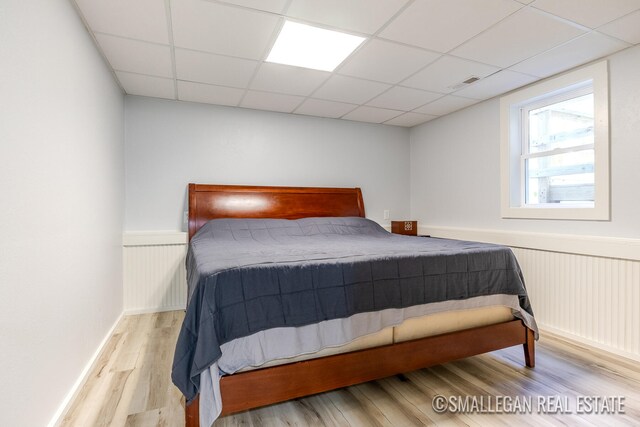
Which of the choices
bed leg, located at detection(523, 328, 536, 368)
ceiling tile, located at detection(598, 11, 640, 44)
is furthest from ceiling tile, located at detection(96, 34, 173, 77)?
bed leg, located at detection(523, 328, 536, 368)

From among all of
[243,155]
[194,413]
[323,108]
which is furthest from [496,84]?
[194,413]

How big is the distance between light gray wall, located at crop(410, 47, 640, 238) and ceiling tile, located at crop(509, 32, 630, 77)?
144 mm

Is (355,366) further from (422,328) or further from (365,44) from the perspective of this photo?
(365,44)

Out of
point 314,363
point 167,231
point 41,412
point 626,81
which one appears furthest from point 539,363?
point 167,231

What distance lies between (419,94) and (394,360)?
253 centimetres

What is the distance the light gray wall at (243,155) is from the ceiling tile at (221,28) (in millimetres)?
1296

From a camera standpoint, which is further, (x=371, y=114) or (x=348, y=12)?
(x=371, y=114)

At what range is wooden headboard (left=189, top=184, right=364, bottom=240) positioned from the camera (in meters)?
3.41

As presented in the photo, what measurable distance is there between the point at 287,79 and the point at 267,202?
4.40ft

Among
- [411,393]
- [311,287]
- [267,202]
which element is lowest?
[411,393]

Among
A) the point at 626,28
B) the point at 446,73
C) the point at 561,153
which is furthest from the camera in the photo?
the point at 561,153

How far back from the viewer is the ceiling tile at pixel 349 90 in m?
2.92

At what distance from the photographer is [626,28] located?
2.06 metres

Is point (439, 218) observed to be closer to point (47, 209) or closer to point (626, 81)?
point (626, 81)
